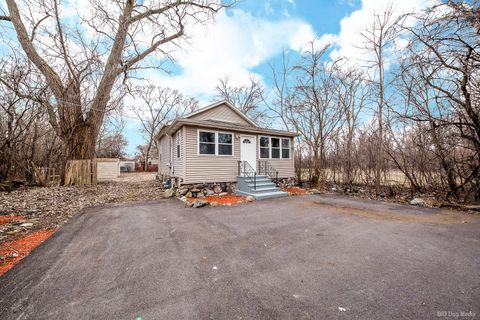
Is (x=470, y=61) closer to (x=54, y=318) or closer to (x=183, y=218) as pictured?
(x=183, y=218)

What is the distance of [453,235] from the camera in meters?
3.72

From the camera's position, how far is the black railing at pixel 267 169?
992cm

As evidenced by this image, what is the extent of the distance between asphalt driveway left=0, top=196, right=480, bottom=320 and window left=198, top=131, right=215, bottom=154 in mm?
4281

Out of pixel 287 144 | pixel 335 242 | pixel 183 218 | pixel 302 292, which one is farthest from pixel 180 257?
pixel 287 144

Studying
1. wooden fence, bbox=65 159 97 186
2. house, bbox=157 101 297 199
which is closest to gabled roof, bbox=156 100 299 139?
house, bbox=157 101 297 199

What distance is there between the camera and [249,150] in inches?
378

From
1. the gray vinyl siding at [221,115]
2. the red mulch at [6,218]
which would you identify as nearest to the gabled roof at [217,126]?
the gray vinyl siding at [221,115]

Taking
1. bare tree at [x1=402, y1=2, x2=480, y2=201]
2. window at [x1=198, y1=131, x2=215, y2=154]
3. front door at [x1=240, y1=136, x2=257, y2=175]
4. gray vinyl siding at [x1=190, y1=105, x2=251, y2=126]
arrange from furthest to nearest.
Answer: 1. gray vinyl siding at [x1=190, y1=105, x2=251, y2=126]
2. front door at [x1=240, y1=136, x2=257, y2=175]
3. window at [x1=198, y1=131, x2=215, y2=154]
4. bare tree at [x1=402, y1=2, x2=480, y2=201]

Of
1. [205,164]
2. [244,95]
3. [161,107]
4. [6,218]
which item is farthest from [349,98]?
[161,107]

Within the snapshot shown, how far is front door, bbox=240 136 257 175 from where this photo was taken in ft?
30.7

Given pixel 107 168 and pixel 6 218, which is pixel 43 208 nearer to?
pixel 6 218

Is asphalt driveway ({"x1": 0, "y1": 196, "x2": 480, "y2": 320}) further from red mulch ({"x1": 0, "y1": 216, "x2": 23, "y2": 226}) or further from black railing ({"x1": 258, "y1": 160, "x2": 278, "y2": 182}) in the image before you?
black railing ({"x1": 258, "y1": 160, "x2": 278, "y2": 182})

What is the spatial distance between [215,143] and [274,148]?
3708 millimetres

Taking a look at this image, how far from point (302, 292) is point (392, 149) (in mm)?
9225
